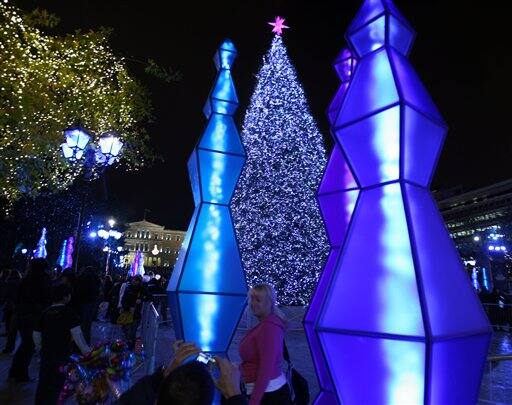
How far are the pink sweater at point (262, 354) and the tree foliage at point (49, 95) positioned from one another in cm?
852

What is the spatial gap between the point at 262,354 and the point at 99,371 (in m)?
1.46

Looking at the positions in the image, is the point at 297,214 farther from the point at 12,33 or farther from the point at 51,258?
the point at 51,258

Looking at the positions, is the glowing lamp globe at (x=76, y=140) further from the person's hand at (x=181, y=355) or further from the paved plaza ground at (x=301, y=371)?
the person's hand at (x=181, y=355)

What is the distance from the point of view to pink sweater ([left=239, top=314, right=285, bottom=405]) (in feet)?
9.62

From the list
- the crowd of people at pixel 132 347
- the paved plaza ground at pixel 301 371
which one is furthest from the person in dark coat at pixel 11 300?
the paved plaza ground at pixel 301 371

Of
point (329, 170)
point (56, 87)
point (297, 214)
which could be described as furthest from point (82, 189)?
point (297, 214)

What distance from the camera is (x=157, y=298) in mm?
16938

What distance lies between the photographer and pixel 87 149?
993 cm

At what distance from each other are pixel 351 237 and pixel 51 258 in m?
29.4

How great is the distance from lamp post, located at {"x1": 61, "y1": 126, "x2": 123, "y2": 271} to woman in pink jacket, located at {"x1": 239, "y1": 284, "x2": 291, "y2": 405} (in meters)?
7.29

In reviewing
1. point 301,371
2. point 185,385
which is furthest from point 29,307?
point 185,385

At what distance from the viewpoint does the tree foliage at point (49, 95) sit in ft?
31.9

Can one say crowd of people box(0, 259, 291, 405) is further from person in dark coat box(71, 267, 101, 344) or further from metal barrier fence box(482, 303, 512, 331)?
metal barrier fence box(482, 303, 512, 331)

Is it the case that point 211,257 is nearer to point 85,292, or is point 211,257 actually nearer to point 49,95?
point 85,292
